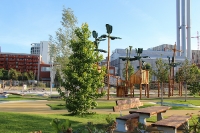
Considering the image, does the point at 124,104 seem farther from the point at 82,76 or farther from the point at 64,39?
the point at 64,39

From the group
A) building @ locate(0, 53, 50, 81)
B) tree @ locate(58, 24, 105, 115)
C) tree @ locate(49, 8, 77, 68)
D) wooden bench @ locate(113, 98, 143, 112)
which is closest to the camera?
wooden bench @ locate(113, 98, 143, 112)

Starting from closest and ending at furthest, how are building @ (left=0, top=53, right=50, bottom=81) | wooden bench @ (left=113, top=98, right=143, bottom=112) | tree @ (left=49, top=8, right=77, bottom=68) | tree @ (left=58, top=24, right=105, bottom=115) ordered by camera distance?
wooden bench @ (left=113, top=98, right=143, bottom=112) < tree @ (left=58, top=24, right=105, bottom=115) < tree @ (left=49, top=8, right=77, bottom=68) < building @ (left=0, top=53, right=50, bottom=81)

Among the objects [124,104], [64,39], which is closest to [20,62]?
[64,39]

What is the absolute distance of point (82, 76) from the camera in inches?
474

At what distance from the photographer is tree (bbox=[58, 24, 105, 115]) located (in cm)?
1181

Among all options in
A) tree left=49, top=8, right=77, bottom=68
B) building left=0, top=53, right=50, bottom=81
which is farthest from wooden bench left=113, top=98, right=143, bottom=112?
building left=0, top=53, right=50, bottom=81

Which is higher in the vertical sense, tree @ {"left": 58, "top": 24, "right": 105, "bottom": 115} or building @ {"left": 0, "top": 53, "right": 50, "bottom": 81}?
building @ {"left": 0, "top": 53, "right": 50, "bottom": 81}

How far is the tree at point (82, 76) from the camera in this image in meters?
11.8

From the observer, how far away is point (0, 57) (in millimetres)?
100500

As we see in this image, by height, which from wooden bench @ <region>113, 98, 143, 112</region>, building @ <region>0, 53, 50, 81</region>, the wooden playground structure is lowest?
wooden bench @ <region>113, 98, 143, 112</region>

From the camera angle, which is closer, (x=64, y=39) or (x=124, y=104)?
(x=124, y=104)

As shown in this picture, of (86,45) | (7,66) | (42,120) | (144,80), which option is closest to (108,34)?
(144,80)

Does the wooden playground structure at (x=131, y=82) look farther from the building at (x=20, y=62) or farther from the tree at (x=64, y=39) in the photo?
the building at (x=20, y=62)

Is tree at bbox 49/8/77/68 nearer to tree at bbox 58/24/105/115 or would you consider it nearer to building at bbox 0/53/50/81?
tree at bbox 58/24/105/115
